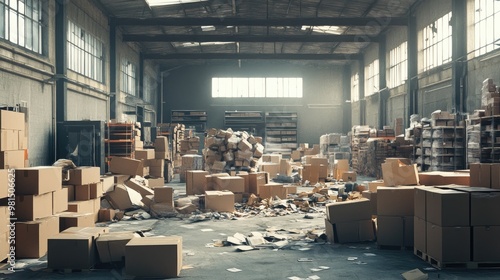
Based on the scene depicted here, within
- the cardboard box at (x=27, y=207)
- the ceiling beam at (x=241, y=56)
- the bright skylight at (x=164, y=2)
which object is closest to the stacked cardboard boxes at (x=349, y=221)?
the cardboard box at (x=27, y=207)

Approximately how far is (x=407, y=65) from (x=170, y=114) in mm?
16873

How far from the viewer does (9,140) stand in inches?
257

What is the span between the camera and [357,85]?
98.9 feet

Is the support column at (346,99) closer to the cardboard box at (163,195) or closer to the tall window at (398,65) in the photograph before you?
the tall window at (398,65)

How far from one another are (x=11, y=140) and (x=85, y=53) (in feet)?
36.1

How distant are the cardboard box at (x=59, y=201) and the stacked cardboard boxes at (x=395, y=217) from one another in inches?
186

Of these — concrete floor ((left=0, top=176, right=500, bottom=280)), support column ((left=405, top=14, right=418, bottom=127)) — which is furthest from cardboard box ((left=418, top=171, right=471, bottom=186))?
support column ((left=405, top=14, right=418, bottom=127))

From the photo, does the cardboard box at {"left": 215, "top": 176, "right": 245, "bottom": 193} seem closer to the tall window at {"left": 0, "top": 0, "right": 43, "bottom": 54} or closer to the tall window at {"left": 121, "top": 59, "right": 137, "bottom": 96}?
the tall window at {"left": 0, "top": 0, "right": 43, "bottom": 54}

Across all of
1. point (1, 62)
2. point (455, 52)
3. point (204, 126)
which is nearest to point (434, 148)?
point (455, 52)

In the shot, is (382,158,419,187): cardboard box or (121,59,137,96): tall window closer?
(382,158,419,187): cardboard box

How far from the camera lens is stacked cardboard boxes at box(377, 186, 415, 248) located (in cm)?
665

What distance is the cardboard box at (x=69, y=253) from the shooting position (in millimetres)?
5660

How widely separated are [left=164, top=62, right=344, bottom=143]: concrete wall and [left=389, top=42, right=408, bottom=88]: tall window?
918 centimetres

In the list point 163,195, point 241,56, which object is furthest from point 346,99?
point 163,195
